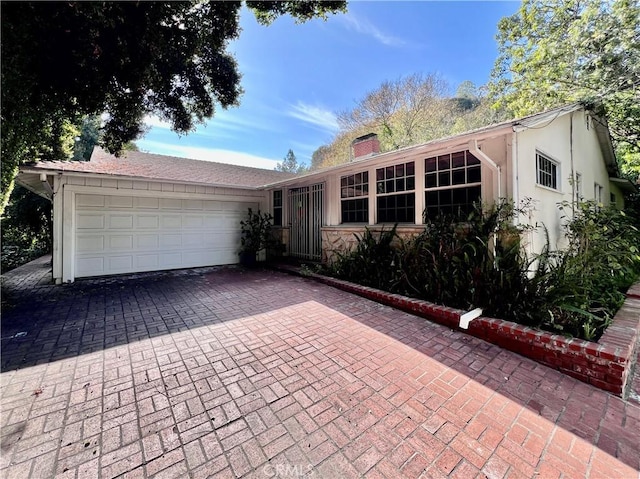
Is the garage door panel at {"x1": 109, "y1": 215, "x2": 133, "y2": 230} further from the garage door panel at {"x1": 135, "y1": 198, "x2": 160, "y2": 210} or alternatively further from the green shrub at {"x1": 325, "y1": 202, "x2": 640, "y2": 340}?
the green shrub at {"x1": 325, "y1": 202, "x2": 640, "y2": 340}

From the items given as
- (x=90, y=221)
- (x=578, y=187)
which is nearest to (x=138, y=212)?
(x=90, y=221)

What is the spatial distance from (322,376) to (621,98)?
1214 centimetres

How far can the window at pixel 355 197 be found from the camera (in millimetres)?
7121

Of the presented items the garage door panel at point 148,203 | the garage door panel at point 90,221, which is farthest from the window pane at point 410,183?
the garage door panel at point 90,221

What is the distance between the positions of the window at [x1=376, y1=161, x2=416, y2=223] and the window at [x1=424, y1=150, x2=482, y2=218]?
388 millimetres

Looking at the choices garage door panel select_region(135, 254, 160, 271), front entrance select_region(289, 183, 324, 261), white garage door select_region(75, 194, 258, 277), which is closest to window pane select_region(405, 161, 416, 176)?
front entrance select_region(289, 183, 324, 261)

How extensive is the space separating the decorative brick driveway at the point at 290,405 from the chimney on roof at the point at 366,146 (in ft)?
18.9

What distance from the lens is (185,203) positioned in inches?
338

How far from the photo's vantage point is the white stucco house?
197 inches

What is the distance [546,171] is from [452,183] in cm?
235

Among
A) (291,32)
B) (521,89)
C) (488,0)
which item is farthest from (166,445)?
(521,89)

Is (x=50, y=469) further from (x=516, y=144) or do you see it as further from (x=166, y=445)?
(x=516, y=144)

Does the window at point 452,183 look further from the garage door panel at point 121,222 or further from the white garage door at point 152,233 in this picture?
the garage door panel at point 121,222

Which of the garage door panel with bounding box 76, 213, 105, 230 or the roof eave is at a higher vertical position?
the roof eave
